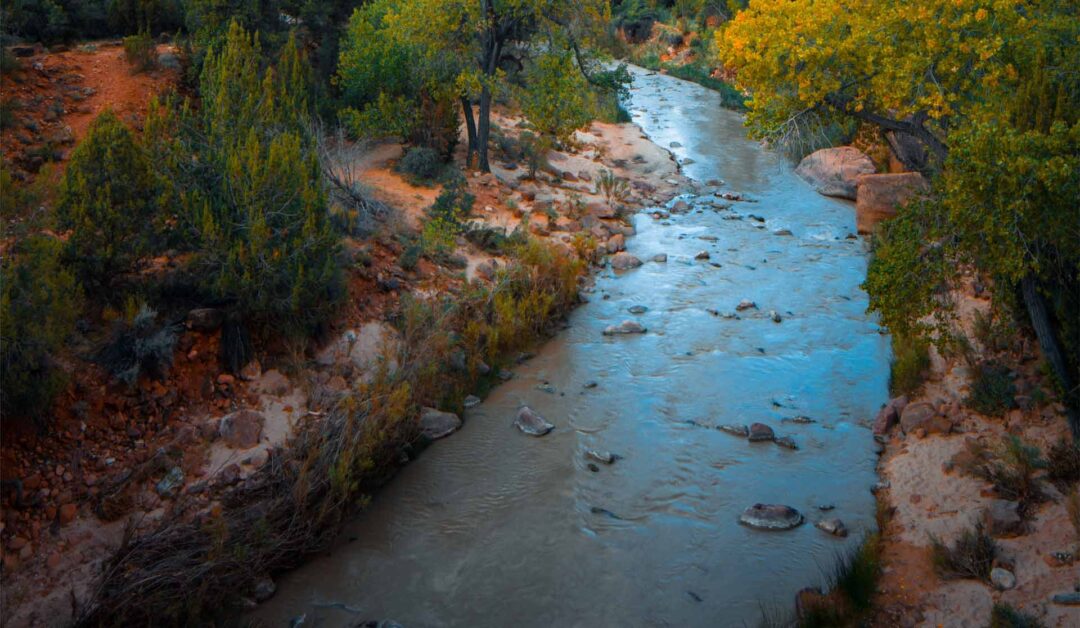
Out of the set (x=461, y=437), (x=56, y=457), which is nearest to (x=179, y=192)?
(x=56, y=457)

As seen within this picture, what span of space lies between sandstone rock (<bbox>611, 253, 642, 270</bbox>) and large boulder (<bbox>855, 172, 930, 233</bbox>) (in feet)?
15.8

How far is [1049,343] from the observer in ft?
27.4

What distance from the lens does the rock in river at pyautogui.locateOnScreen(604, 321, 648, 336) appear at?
13053 mm

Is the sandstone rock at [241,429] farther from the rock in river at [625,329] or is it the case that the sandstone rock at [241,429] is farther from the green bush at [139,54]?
the green bush at [139,54]

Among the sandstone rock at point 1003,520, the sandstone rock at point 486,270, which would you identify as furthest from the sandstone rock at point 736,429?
the sandstone rock at point 486,270

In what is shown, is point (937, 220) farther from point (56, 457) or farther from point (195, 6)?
point (195, 6)

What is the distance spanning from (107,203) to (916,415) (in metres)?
9.25

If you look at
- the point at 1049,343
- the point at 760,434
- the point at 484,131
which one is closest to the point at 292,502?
the point at 760,434

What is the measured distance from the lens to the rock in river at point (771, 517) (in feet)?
27.9

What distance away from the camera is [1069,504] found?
7.28 metres

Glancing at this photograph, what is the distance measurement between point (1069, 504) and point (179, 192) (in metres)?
9.43

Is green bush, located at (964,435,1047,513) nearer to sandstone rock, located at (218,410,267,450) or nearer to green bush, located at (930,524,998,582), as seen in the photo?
green bush, located at (930,524,998,582)

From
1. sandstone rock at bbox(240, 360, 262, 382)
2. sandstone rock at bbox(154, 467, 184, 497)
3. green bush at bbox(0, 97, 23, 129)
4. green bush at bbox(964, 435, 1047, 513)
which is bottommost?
sandstone rock at bbox(154, 467, 184, 497)

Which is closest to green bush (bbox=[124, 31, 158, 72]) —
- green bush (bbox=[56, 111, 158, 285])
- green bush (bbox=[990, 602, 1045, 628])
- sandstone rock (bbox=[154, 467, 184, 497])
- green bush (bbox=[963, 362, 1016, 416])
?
green bush (bbox=[56, 111, 158, 285])
